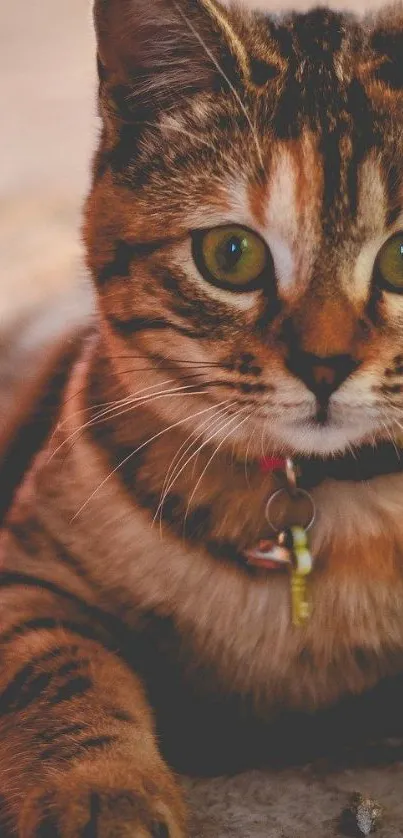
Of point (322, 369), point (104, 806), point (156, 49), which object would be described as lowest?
point (104, 806)

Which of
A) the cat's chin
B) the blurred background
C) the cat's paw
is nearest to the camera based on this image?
the cat's paw

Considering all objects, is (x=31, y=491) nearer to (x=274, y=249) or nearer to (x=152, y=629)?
(x=152, y=629)

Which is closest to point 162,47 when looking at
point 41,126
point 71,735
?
point 71,735

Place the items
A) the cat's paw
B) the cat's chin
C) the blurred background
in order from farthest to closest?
the blurred background < the cat's chin < the cat's paw

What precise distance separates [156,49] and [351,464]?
34 cm

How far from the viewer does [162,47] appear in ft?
2.25

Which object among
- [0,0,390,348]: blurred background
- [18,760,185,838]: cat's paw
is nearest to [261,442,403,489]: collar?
[18,760,185,838]: cat's paw

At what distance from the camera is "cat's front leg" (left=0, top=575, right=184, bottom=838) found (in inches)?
21.2

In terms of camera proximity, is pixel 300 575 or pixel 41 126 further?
pixel 41 126

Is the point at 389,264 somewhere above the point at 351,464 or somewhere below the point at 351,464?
above

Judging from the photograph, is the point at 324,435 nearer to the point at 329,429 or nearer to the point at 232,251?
the point at 329,429

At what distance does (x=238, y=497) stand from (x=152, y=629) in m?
0.12

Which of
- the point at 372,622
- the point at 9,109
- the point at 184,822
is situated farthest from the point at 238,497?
the point at 9,109

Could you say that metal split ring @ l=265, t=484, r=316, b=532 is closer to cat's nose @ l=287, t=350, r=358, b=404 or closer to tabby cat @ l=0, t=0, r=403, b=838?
tabby cat @ l=0, t=0, r=403, b=838
